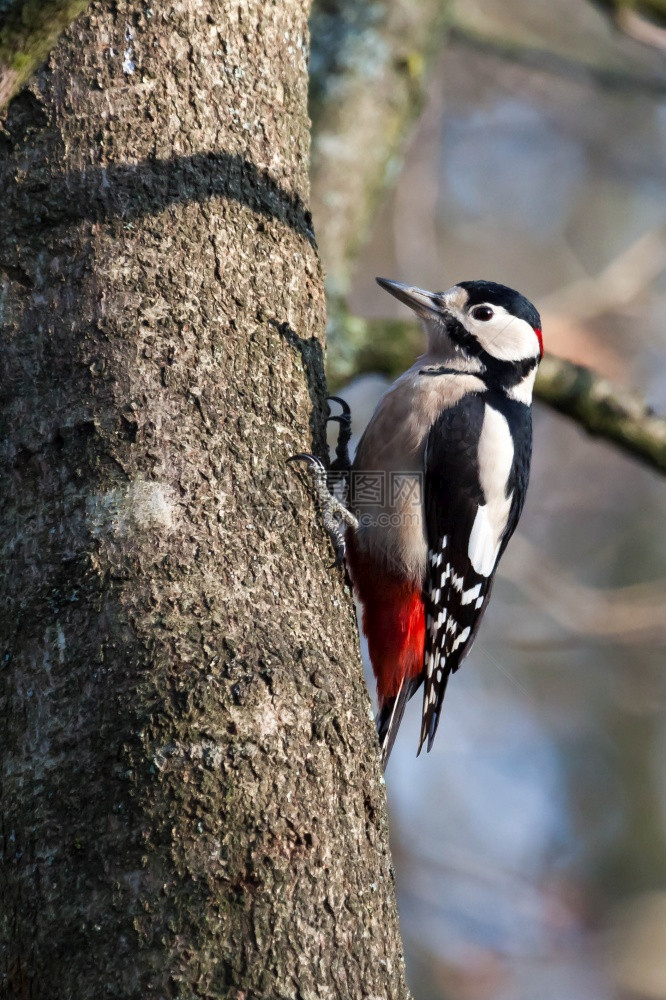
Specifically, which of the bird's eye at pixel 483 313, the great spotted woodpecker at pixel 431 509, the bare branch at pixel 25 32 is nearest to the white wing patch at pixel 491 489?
the great spotted woodpecker at pixel 431 509

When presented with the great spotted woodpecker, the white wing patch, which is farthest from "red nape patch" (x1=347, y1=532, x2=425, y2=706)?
the white wing patch

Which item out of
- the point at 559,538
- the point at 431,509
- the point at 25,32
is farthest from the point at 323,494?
the point at 559,538

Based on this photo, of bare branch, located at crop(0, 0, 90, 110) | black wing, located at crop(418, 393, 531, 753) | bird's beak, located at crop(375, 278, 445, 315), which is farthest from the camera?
bird's beak, located at crop(375, 278, 445, 315)

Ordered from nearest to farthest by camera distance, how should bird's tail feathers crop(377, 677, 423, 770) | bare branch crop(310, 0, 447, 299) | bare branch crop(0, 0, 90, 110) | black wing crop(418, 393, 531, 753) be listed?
bare branch crop(0, 0, 90, 110) → black wing crop(418, 393, 531, 753) → bird's tail feathers crop(377, 677, 423, 770) → bare branch crop(310, 0, 447, 299)

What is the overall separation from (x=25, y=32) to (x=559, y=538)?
8.49 meters

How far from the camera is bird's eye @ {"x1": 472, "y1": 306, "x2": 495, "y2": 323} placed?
3.94 m

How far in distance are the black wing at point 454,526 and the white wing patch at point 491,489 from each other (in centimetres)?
2

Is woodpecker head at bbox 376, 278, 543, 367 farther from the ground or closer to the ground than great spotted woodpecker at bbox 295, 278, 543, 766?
farther from the ground

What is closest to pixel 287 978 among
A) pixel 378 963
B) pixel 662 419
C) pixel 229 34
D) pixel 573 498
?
pixel 378 963

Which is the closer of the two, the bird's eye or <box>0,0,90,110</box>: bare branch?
<box>0,0,90,110</box>: bare branch

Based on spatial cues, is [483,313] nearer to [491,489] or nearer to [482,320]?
[482,320]

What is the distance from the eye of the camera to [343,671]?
215cm

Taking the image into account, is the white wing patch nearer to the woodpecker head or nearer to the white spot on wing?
the white spot on wing

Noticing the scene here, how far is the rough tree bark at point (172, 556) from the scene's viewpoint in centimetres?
178
